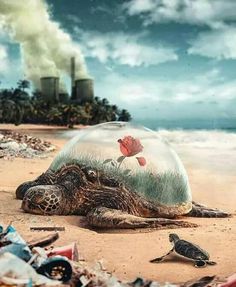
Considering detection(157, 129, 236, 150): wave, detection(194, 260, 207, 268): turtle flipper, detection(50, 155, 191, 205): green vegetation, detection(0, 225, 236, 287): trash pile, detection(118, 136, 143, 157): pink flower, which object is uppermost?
detection(118, 136, 143, 157): pink flower

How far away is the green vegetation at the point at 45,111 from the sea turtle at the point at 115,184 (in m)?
31.0

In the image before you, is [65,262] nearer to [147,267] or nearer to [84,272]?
[84,272]

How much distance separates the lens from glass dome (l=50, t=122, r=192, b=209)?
6.94 meters

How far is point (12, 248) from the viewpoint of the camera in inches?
167

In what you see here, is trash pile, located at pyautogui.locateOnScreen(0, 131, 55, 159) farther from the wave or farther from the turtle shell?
the turtle shell

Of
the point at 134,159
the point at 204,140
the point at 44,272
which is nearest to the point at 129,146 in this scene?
the point at 134,159

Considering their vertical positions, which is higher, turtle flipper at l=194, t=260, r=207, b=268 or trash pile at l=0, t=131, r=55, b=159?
trash pile at l=0, t=131, r=55, b=159

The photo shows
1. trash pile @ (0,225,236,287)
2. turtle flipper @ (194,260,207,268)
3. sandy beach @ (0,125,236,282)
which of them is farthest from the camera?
turtle flipper @ (194,260,207,268)

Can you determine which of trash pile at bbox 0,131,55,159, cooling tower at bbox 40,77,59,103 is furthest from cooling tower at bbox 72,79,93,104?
trash pile at bbox 0,131,55,159

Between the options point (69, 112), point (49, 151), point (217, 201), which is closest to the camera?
point (217, 201)

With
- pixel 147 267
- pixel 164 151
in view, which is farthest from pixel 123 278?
pixel 164 151

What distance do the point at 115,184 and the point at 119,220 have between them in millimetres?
687

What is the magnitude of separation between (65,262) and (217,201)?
568 centimetres

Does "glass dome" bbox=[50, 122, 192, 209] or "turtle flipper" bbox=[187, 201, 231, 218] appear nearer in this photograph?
"glass dome" bbox=[50, 122, 192, 209]
